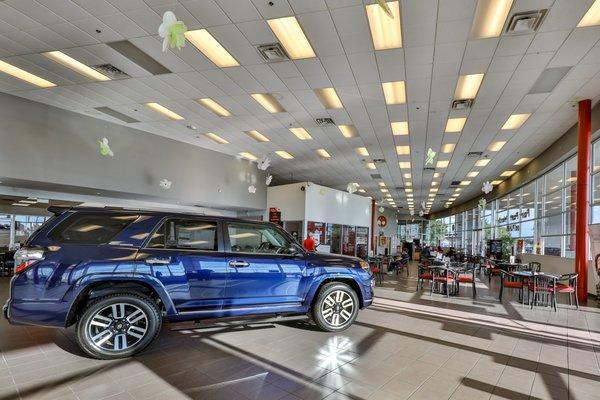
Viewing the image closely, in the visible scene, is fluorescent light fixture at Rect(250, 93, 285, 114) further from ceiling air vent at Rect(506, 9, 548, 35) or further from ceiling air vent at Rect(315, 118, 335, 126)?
ceiling air vent at Rect(506, 9, 548, 35)

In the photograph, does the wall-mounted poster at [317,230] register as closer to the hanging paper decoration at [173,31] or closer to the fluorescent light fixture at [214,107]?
the fluorescent light fixture at [214,107]

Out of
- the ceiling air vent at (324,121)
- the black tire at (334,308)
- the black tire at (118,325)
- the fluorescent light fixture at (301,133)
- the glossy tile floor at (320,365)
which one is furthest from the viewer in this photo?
the fluorescent light fixture at (301,133)

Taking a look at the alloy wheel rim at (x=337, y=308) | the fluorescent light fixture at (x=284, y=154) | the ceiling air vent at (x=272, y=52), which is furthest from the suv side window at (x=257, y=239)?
the fluorescent light fixture at (x=284, y=154)

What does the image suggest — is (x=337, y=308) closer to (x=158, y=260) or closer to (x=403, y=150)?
(x=158, y=260)

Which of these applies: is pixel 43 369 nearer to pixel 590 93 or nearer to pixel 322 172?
pixel 590 93

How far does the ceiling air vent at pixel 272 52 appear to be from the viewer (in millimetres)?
5922

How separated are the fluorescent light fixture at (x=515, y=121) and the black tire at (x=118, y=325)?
373 inches

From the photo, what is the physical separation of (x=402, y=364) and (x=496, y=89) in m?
6.41

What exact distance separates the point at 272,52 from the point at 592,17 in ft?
15.9

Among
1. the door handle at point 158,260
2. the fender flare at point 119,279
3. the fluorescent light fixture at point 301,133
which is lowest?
the fender flare at point 119,279

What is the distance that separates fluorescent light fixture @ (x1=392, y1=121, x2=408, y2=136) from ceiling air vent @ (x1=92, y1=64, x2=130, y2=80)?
6829 mm

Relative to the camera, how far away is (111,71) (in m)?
7.04

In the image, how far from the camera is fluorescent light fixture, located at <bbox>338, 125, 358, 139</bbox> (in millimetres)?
10066

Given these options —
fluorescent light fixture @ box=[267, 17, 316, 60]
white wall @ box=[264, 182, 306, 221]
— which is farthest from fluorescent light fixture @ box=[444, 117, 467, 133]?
white wall @ box=[264, 182, 306, 221]
